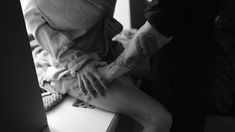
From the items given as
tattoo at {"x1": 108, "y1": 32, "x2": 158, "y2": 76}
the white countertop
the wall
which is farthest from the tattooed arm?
the wall

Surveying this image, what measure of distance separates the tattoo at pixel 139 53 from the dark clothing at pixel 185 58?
0.15ft

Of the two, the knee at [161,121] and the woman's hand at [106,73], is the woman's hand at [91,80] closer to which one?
the woman's hand at [106,73]

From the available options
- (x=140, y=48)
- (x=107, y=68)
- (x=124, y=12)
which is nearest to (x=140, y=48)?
(x=140, y=48)

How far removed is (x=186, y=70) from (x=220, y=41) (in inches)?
11.8

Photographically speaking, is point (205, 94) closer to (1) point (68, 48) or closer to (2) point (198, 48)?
(2) point (198, 48)

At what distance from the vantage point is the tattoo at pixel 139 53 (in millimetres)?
837

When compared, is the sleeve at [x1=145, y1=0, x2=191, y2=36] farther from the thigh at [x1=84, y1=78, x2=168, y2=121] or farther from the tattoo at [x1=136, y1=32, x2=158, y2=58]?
the thigh at [x1=84, y1=78, x2=168, y2=121]

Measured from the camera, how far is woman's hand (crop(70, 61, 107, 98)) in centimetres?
88

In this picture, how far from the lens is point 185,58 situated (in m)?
0.89

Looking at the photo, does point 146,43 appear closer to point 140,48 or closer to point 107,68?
point 140,48

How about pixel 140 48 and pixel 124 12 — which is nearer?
pixel 140 48

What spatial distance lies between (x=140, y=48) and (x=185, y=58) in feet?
0.54

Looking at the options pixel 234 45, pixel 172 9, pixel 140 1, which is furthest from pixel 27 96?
pixel 140 1

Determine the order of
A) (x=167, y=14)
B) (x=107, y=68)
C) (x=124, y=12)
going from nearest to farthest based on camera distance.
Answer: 1. (x=167, y=14)
2. (x=107, y=68)
3. (x=124, y=12)
